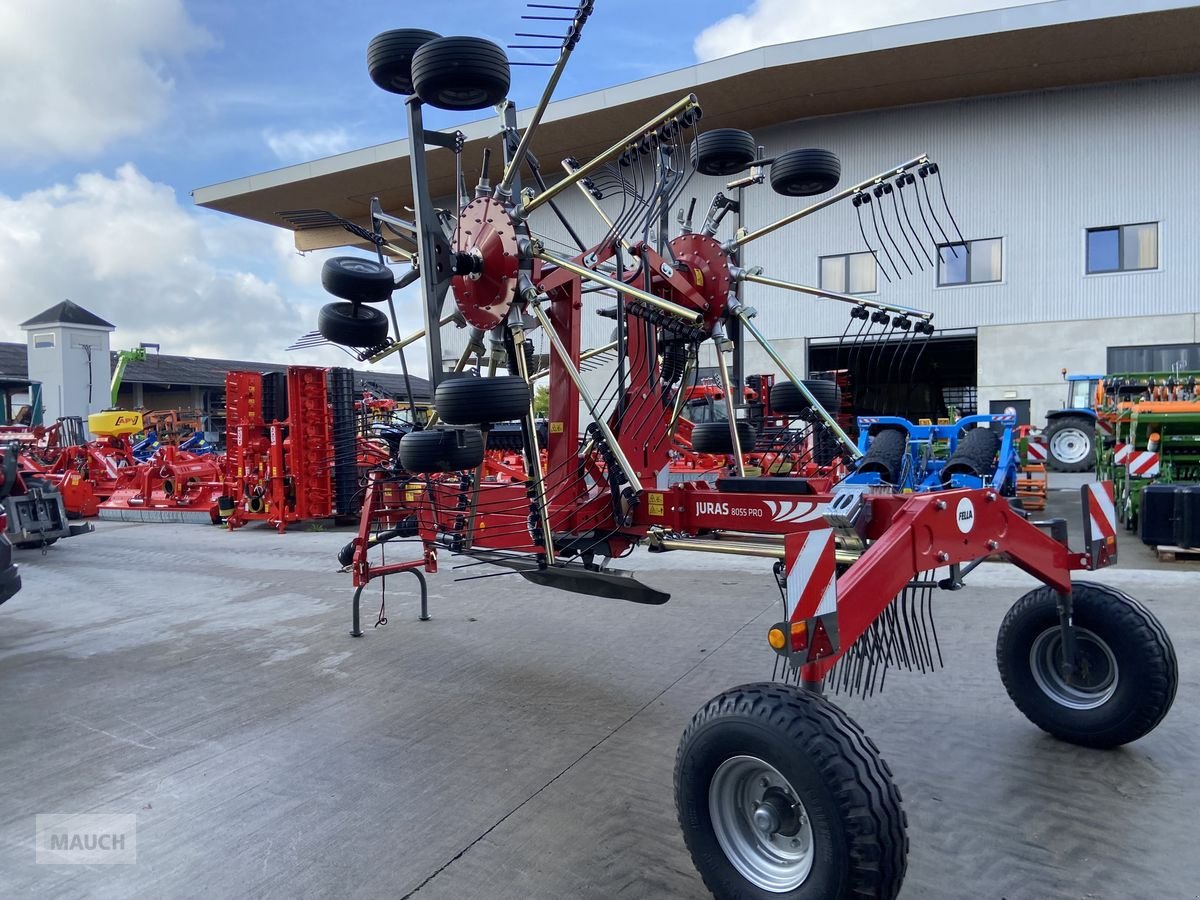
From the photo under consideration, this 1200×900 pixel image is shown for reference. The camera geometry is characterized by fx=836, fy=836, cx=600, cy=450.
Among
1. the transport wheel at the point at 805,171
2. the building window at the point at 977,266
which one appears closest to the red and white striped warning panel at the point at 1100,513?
the transport wheel at the point at 805,171

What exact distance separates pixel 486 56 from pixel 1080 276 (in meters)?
19.5

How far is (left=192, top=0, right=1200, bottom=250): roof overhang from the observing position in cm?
1673

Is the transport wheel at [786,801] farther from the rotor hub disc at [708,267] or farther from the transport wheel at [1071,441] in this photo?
the transport wheel at [1071,441]

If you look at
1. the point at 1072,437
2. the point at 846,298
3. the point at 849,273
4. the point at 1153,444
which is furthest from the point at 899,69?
the point at 846,298

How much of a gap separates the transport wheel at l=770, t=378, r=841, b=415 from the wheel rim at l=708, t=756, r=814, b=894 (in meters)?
2.43

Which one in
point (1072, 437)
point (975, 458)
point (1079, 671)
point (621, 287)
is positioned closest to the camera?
point (621, 287)

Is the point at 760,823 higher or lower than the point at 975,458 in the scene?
lower

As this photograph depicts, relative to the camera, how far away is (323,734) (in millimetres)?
3979

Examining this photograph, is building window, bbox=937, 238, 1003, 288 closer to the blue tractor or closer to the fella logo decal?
the blue tractor

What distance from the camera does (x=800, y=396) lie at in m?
4.52

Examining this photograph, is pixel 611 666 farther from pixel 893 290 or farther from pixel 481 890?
pixel 893 290

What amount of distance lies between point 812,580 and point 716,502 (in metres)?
1.29

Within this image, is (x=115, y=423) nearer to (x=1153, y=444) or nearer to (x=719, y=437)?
(x=719, y=437)

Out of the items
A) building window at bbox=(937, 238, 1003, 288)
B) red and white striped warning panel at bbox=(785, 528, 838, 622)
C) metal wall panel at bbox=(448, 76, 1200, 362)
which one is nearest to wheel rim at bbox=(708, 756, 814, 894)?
red and white striped warning panel at bbox=(785, 528, 838, 622)
